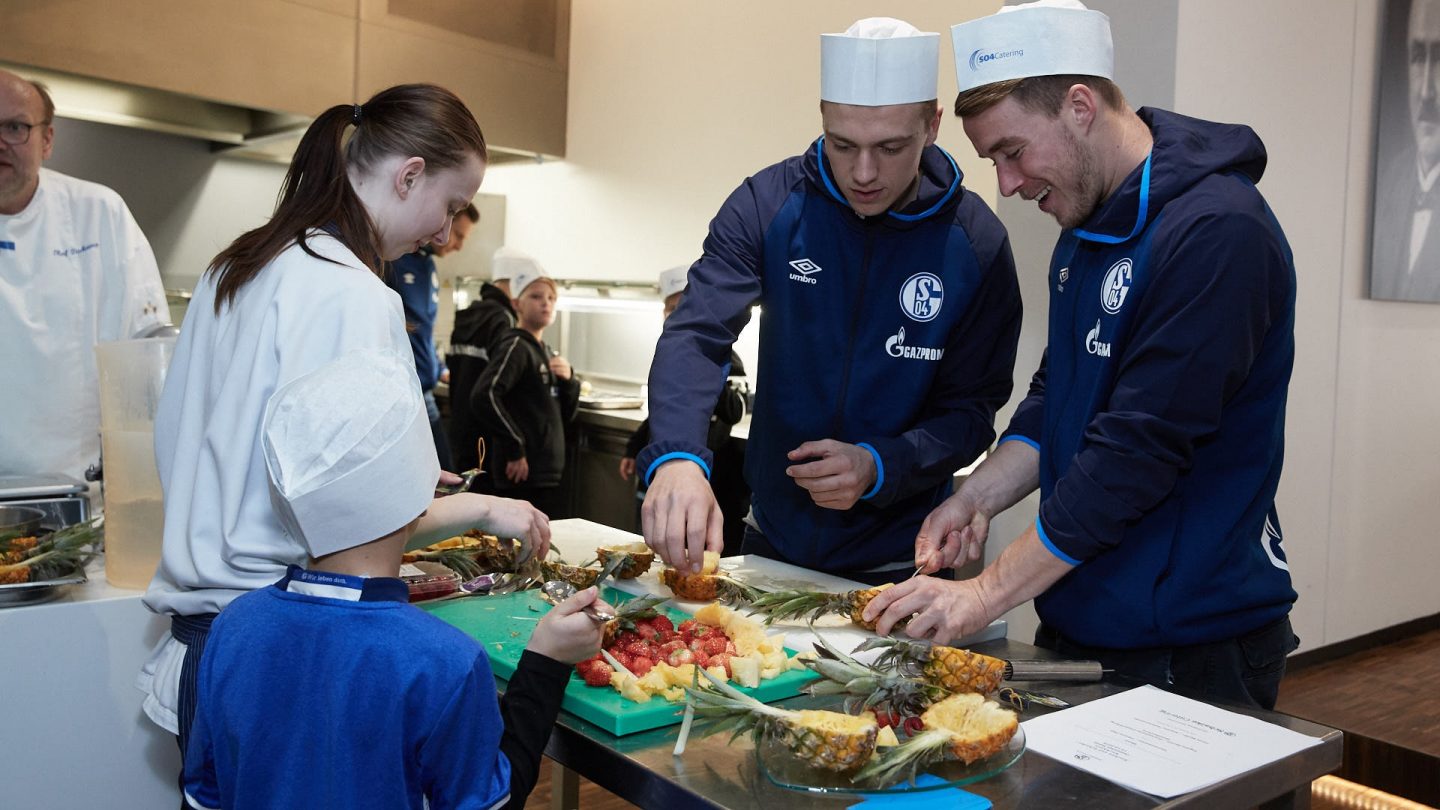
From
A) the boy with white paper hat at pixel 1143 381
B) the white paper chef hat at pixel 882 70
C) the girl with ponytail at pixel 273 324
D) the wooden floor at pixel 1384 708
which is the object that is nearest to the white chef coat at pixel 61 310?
the girl with ponytail at pixel 273 324

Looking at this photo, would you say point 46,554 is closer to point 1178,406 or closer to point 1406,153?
point 1178,406

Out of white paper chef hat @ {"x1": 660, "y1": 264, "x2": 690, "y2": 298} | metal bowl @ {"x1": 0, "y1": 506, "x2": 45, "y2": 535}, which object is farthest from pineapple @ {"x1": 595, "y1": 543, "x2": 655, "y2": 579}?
white paper chef hat @ {"x1": 660, "y1": 264, "x2": 690, "y2": 298}

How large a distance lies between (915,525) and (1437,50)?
145 inches

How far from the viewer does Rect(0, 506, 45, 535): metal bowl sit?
7.00 feet

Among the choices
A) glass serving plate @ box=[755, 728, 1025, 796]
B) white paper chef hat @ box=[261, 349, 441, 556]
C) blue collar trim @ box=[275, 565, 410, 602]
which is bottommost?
glass serving plate @ box=[755, 728, 1025, 796]

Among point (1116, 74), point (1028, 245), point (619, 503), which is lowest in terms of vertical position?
point (619, 503)

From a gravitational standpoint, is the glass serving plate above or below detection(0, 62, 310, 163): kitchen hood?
below

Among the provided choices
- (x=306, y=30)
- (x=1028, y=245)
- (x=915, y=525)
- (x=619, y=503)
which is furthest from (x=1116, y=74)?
(x=306, y=30)

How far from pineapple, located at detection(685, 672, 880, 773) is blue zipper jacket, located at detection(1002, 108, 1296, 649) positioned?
0.50 meters

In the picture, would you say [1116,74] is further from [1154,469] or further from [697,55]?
[697,55]

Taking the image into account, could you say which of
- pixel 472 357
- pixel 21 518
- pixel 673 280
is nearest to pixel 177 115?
pixel 472 357

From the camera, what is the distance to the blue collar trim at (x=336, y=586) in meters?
1.21

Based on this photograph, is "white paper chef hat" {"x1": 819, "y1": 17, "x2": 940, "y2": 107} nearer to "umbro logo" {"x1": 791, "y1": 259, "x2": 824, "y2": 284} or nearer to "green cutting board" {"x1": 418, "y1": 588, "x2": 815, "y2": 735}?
"umbro logo" {"x1": 791, "y1": 259, "x2": 824, "y2": 284}

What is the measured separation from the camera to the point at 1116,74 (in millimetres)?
3357
